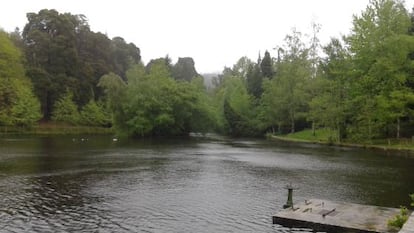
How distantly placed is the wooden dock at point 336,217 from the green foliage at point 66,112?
246 ft

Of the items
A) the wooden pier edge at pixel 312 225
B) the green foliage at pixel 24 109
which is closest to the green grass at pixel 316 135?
the wooden pier edge at pixel 312 225

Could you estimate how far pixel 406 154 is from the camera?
4316 centimetres

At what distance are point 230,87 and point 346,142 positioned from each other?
46897mm

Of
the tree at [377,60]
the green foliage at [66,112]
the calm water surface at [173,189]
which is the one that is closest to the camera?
the calm water surface at [173,189]

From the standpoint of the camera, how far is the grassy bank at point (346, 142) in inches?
1896

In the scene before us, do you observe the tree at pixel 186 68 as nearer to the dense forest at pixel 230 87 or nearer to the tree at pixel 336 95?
the dense forest at pixel 230 87

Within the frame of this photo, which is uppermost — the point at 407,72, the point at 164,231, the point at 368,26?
the point at 368,26

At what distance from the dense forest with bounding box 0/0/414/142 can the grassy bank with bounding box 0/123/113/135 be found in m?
1.37

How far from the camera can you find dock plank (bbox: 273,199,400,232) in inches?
580

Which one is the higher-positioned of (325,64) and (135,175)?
(325,64)

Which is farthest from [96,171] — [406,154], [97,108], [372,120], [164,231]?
[97,108]

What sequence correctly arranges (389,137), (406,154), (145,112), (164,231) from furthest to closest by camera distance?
(145,112) < (389,137) < (406,154) < (164,231)

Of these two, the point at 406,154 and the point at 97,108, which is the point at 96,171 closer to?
the point at 406,154

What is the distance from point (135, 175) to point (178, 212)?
10.8 meters
